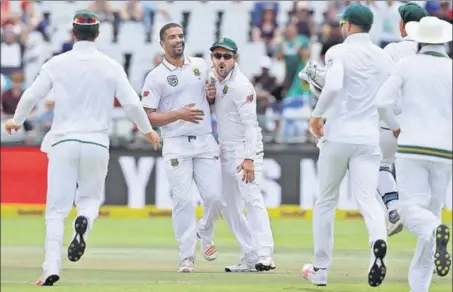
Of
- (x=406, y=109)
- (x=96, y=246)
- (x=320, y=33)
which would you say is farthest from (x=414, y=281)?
(x=320, y=33)

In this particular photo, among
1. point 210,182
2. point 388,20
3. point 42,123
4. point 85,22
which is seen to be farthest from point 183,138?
point 388,20

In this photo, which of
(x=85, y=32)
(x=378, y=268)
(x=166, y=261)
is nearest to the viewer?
(x=378, y=268)

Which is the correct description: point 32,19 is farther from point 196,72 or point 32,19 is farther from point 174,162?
point 174,162

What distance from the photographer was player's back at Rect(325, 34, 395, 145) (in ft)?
36.5

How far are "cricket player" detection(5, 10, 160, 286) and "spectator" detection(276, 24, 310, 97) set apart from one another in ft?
37.1

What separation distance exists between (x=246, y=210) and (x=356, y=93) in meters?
2.40

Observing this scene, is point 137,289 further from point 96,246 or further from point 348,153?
point 96,246

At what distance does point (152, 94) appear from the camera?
1284cm

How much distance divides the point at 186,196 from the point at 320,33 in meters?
11.1

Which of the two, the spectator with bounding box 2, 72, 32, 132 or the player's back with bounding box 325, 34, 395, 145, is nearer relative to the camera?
the player's back with bounding box 325, 34, 395, 145

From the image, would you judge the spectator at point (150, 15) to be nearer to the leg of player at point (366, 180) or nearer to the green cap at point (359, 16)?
the green cap at point (359, 16)

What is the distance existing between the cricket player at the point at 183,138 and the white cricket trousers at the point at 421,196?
3.20 m

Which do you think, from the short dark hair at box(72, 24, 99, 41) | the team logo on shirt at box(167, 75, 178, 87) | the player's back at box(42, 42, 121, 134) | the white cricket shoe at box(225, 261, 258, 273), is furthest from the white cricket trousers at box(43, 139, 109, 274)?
Result: the white cricket shoe at box(225, 261, 258, 273)

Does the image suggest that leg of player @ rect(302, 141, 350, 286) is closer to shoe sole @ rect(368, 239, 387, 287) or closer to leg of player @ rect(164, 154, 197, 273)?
shoe sole @ rect(368, 239, 387, 287)
